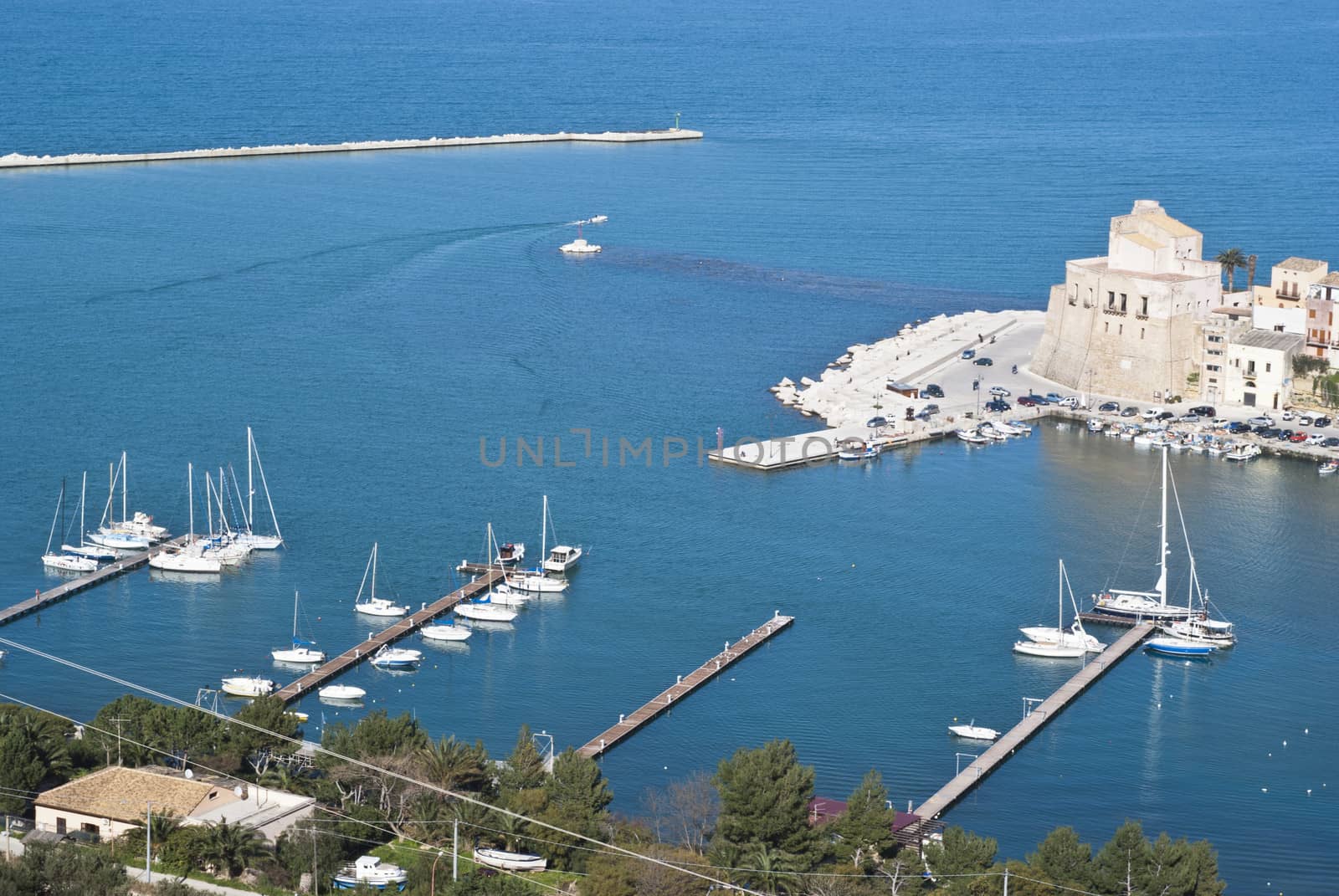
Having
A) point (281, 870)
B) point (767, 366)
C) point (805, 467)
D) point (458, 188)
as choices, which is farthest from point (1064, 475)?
point (458, 188)

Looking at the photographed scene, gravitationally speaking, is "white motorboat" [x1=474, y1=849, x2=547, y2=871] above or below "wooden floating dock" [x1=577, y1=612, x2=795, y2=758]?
below

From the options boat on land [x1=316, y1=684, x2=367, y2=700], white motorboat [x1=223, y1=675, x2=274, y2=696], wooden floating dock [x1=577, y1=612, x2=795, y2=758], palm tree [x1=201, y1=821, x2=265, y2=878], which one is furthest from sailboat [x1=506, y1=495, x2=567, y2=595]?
palm tree [x1=201, y1=821, x2=265, y2=878]

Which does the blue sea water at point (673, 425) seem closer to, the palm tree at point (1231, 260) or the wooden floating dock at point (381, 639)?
the wooden floating dock at point (381, 639)

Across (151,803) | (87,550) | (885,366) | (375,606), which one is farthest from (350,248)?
(151,803)

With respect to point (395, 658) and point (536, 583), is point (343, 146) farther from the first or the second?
point (395, 658)

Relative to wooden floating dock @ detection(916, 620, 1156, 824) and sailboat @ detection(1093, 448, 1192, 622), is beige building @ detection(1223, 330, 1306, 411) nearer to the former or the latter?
sailboat @ detection(1093, 448, 1192, 622)

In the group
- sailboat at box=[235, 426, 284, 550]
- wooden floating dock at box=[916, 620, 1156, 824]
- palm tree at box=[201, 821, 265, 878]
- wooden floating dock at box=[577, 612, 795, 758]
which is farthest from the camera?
sailboat at box=[235, 426, 284, 550]
